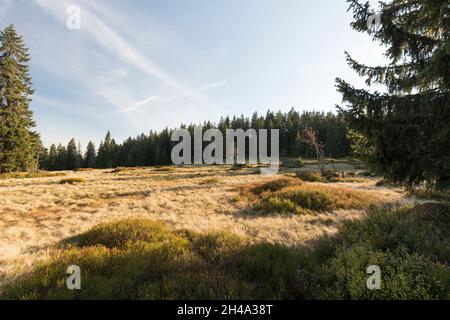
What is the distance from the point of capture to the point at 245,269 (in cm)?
479

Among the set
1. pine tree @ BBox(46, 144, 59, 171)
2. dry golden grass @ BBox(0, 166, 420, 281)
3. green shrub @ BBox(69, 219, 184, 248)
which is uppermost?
pine tree @ BBox(46, 144, 59, 171)

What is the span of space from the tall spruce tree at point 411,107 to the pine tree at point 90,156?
99.3m

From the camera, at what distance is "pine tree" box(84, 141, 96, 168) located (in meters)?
92.2

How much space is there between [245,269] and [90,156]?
102109 mm

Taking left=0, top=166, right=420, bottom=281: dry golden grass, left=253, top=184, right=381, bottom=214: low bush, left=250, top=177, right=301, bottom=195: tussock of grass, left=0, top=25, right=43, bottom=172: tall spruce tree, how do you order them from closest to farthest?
1. left=0, top=166, right=420, bottom=281: dry golden grass
2. left=253, top=184, right=381, bottom=214: low bush
3. left=250, top=177, right=301, bottom=195: tussock of grass
4. left=0, top=25, right=43, bottom=172: tall spruce tree

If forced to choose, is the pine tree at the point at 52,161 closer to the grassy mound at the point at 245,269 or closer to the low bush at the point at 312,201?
the low bush at the point at 312,201

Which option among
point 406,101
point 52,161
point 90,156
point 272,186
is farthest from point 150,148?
point 406,101

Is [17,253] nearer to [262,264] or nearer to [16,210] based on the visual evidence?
[262,264]

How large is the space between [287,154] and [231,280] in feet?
282

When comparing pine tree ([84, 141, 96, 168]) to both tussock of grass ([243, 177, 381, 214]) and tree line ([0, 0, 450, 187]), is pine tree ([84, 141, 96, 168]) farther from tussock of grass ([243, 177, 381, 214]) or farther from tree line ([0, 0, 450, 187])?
tree line ([0, 0, 450, 187])

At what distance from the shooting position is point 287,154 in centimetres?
8738

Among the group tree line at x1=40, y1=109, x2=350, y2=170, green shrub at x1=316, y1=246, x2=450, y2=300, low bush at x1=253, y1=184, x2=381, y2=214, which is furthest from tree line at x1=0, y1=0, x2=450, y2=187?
tree line at x1=40, y1=109, x2=350, y2=170

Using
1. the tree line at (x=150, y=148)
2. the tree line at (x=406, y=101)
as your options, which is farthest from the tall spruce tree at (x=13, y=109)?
the tree line at (x=150, y=148)

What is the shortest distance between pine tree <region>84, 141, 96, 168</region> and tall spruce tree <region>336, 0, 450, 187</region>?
99.3m
